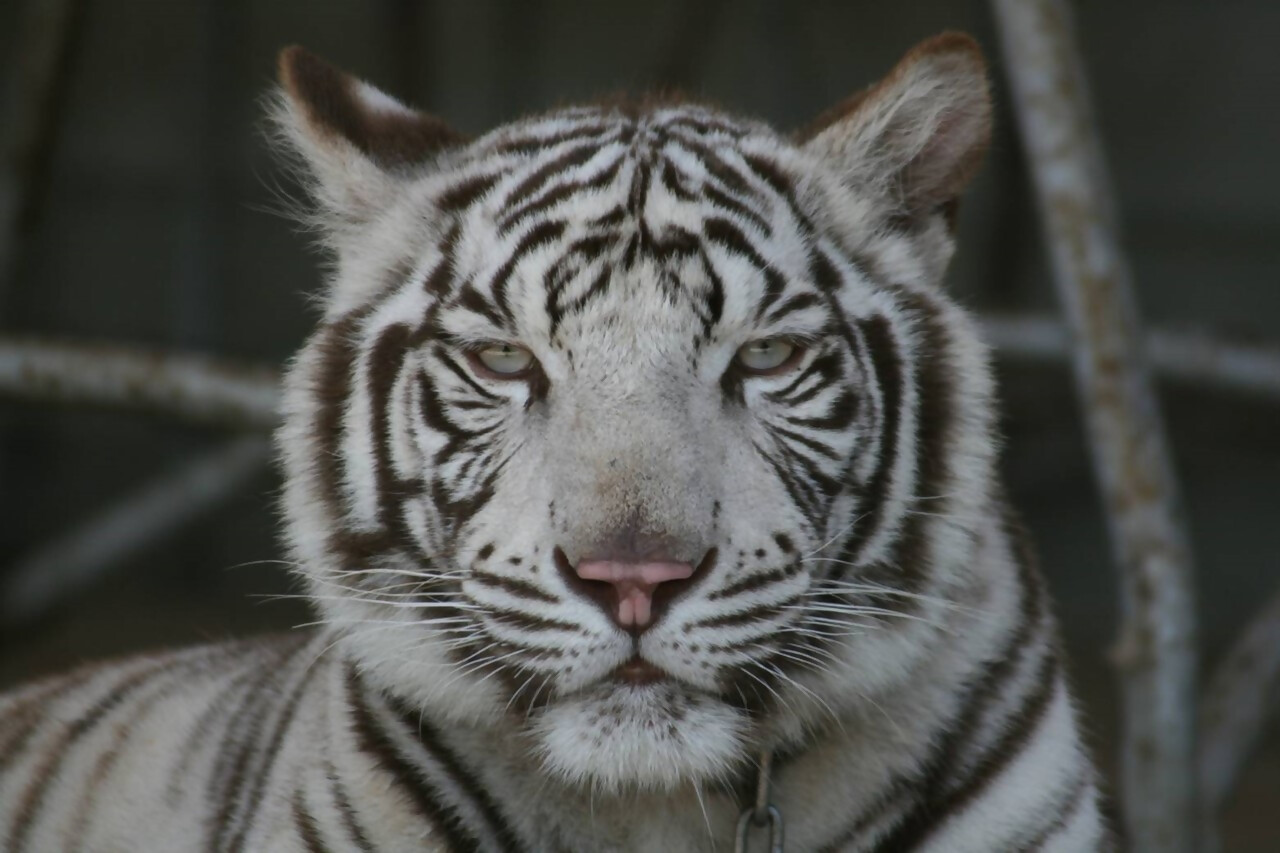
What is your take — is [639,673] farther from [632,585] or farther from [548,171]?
[548,171]

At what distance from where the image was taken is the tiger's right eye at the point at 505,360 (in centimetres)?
172

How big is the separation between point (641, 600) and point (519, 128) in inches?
31.7

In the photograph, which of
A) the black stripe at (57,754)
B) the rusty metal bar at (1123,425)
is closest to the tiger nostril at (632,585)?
the black stripe at (57,754)

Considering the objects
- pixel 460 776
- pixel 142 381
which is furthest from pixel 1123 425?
pixel 142 381

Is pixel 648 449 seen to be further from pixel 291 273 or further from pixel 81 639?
pixel 291 273

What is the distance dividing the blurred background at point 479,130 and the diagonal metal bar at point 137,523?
1.10 m

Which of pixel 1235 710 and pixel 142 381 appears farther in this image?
pixel 142 381

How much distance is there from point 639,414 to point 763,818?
19.0 inches

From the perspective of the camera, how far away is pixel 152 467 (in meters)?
7.02

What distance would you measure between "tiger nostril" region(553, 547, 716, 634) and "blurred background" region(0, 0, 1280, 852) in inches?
168

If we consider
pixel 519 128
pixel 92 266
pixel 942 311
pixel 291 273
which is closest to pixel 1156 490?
pixel 942 311

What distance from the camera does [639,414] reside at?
1.61 m

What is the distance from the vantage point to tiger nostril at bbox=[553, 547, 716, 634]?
4.92 feet

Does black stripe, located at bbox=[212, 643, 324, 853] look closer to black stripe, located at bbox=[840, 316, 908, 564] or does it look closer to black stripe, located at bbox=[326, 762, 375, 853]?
black stripe, located at bbox=[326, 762, 375, 853]
